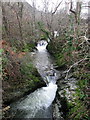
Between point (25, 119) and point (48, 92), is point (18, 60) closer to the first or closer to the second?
point (48, 92)

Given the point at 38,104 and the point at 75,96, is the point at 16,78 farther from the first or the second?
the point at 75,96

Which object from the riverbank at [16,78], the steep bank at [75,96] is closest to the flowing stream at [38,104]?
the riverbank at [16,78]

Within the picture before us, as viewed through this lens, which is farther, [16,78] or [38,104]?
[16,78]

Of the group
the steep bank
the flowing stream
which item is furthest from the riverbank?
the steep bank

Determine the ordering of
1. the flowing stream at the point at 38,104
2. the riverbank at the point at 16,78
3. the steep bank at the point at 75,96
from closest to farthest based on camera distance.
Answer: the steep bank at the point at 75,96, the flowing stream at the point at 38,104, the riverbank at the point at 16,78

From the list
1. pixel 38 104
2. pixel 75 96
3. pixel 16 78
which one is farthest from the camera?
pixel 16 78

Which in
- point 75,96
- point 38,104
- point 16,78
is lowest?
point 38,104

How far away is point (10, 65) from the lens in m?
6.75

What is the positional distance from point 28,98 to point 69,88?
2279 millimetres

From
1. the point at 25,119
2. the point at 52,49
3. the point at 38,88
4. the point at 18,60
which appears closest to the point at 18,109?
the point at 25,119

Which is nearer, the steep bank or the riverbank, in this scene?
the steep bank

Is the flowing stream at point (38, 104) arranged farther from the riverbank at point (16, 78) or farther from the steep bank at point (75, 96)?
the steep bank at point (75, 96)

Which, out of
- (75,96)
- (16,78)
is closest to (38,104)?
(16,78)

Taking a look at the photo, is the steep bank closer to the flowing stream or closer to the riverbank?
the flowing stream
